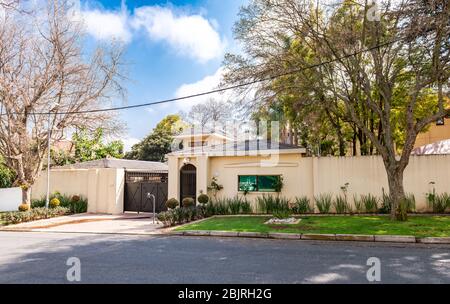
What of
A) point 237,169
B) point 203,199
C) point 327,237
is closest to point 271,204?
point 237,169

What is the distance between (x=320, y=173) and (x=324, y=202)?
1.43m

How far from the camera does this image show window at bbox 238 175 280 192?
16.6 m

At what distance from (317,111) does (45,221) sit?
1479cm

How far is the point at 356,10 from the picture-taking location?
13.9 metres

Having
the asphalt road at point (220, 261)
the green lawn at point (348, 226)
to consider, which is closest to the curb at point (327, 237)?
the green lawn at point (348, 226)

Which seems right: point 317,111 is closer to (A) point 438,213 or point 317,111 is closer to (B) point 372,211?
(B) point 372,211

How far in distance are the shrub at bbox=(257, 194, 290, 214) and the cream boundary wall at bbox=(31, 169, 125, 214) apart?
28.9ft

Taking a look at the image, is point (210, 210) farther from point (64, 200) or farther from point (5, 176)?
point (5, 176)

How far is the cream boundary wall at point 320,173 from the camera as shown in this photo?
14.4 m

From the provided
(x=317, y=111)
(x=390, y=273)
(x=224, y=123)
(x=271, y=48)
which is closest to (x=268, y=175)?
(x=317, y=111)

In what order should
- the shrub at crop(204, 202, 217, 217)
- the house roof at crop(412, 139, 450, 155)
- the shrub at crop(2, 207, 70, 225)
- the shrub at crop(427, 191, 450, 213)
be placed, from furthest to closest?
the house roof at crop(412, 139, 450, 155)
the shrub at crop(204, 202, 217, 217)
the shrub at crop(2, 207, 70, 225)
the shrub at crop(427, 191, 450, 213)

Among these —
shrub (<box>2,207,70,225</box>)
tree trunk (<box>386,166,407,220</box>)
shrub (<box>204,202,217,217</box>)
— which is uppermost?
tree trunk (<box>386,166,407,220</box>)

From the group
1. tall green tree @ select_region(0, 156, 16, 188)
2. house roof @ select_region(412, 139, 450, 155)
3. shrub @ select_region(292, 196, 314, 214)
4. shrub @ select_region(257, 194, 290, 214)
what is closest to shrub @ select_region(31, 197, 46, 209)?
tall green tree @ select_region(0, 156, 16, 188)

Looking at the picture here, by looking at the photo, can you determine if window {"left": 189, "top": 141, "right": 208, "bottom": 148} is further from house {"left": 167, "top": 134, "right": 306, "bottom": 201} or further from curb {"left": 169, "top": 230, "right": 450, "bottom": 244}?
curb {"left": 169, "top": 230, "right": 450, "bottom": 244}
